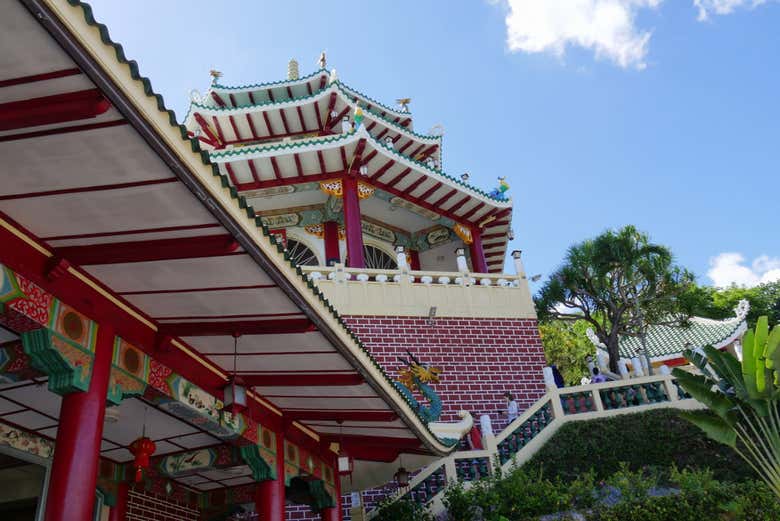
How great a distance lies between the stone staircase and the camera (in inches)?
392

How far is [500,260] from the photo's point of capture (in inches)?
779

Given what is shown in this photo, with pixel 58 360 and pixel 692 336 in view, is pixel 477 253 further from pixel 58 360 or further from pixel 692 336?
pixel 58 360

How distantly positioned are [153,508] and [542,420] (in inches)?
259

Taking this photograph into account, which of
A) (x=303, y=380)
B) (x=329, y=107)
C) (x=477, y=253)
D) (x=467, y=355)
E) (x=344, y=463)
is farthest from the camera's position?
(x=329, y=107)

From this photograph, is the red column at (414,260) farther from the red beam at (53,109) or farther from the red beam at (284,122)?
the red beam at (53,109)

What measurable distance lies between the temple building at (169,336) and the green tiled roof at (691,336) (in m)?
12.1

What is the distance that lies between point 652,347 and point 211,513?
19869 mm

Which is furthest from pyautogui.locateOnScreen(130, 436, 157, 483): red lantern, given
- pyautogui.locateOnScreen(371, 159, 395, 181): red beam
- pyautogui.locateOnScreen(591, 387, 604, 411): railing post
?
pyautogui.locateOnScreen(371, 159, 395, 181): red beam

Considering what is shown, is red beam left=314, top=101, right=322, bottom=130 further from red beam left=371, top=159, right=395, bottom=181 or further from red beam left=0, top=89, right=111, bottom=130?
red beam left=0, top=89, right=111, bottom=130

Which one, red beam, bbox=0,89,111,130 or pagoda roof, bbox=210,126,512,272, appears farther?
pagoda roof, bbox=210,126,512,272

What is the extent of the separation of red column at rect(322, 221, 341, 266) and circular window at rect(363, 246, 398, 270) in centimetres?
112

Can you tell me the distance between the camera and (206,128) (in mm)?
17797

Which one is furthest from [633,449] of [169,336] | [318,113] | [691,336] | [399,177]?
[691,336]

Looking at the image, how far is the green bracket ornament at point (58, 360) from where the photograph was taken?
163 inches
